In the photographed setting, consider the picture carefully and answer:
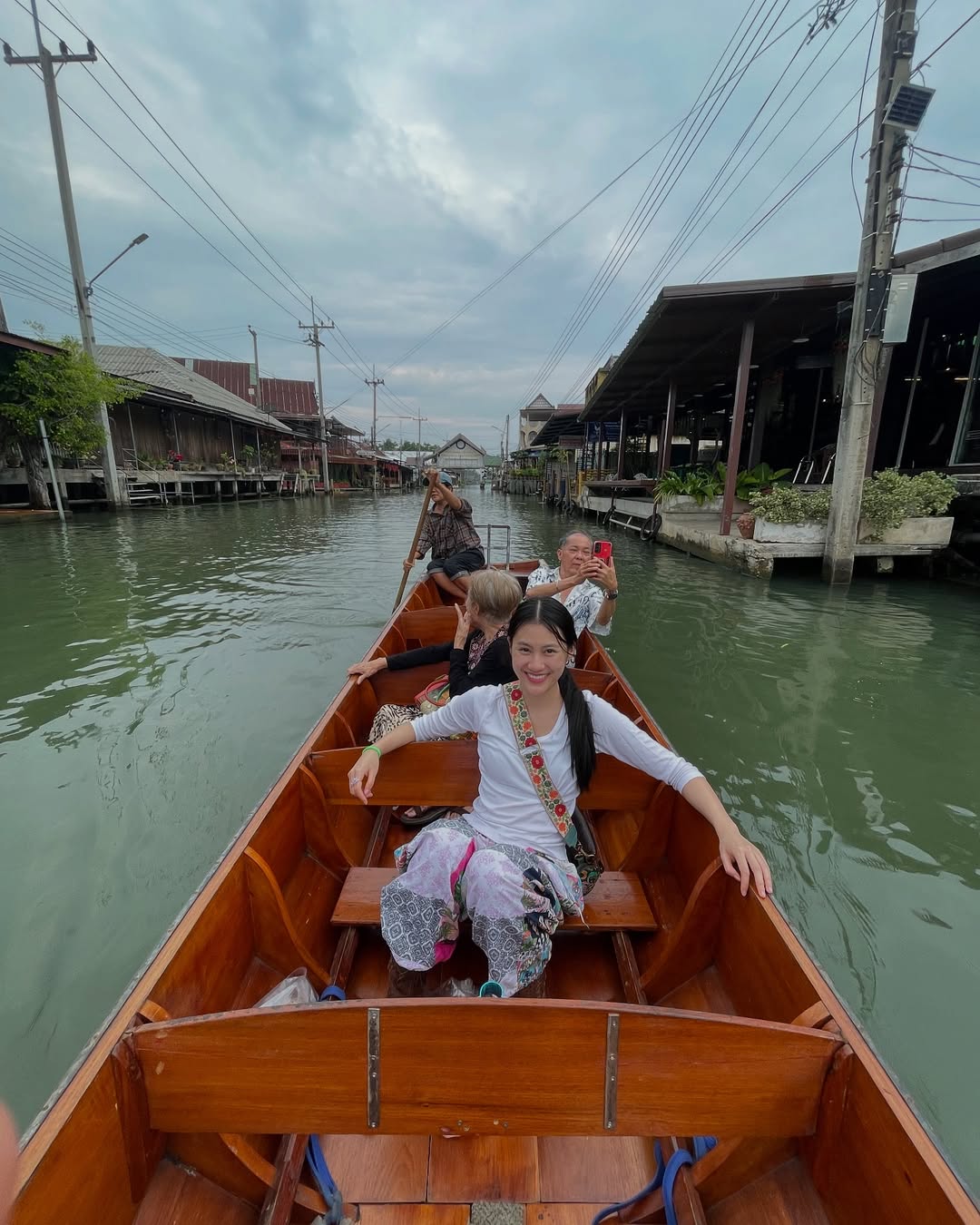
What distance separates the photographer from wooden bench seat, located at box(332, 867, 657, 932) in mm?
2184

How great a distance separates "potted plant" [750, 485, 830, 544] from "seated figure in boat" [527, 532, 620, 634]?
7.53 metres

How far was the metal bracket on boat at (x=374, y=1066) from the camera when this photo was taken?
1.30 metres

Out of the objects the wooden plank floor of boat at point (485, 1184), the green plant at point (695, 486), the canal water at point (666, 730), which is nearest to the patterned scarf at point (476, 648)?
the canal water at point (666, 730)

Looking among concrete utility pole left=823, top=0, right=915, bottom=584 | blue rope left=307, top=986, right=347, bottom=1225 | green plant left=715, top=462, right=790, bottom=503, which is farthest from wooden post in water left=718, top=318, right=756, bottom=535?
blue rope left=307, top=986, right=347, bottom=1225

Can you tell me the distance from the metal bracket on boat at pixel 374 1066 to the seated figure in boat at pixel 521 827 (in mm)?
535

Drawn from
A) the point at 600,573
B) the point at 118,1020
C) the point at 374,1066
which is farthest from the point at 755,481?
the point at 118,1020

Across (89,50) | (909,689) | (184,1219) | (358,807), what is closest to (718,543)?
(909,689)

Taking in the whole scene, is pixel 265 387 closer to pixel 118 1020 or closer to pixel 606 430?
pixel 606 430

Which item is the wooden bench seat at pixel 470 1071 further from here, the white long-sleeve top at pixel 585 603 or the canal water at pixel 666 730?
the white long-sleeve top at pixel 585 603

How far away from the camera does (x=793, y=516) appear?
10125 mm

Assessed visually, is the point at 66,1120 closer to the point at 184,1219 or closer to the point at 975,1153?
the point at 184,1219

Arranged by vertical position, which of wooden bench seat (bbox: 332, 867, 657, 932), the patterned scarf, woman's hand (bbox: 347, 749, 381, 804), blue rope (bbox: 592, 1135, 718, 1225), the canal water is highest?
the patterned scarf

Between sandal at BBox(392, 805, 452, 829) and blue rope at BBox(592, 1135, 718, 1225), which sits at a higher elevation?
blue rope at BBox(592, 1135, 718, 1225)

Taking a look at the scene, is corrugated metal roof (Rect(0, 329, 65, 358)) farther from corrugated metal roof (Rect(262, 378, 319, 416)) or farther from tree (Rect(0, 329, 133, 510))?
corrugated metal roof (Rect(262, 378, 319, 416))
